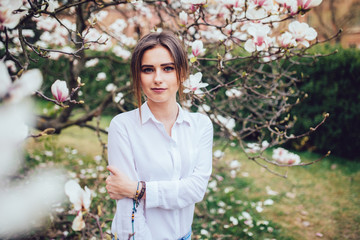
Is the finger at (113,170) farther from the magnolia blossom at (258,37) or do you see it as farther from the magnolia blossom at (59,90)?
the magnolia blossom at (258,37)

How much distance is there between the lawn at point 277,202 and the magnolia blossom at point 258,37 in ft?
5.27

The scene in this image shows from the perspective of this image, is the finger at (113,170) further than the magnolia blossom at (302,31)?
No

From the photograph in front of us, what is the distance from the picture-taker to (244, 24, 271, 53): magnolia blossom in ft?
4.49

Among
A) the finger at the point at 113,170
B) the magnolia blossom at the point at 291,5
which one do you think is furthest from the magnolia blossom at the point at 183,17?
the finger at the point at 113,170

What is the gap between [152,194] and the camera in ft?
3.75

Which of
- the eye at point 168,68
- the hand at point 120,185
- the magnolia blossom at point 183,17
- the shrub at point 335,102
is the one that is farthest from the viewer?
the shrub at point 335,102

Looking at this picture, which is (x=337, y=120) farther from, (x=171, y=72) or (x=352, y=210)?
(x=171, y=72)

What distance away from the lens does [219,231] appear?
267 centimetres

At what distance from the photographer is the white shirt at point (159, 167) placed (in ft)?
3.81

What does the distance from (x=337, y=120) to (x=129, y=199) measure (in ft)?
15.4

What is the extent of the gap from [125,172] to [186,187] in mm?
281

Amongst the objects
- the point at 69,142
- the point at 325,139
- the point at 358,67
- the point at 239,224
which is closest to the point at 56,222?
the point at 239,224

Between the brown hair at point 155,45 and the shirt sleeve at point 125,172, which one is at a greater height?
the brown hair at point 155,45

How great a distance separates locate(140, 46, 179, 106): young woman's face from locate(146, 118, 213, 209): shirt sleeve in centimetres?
30
